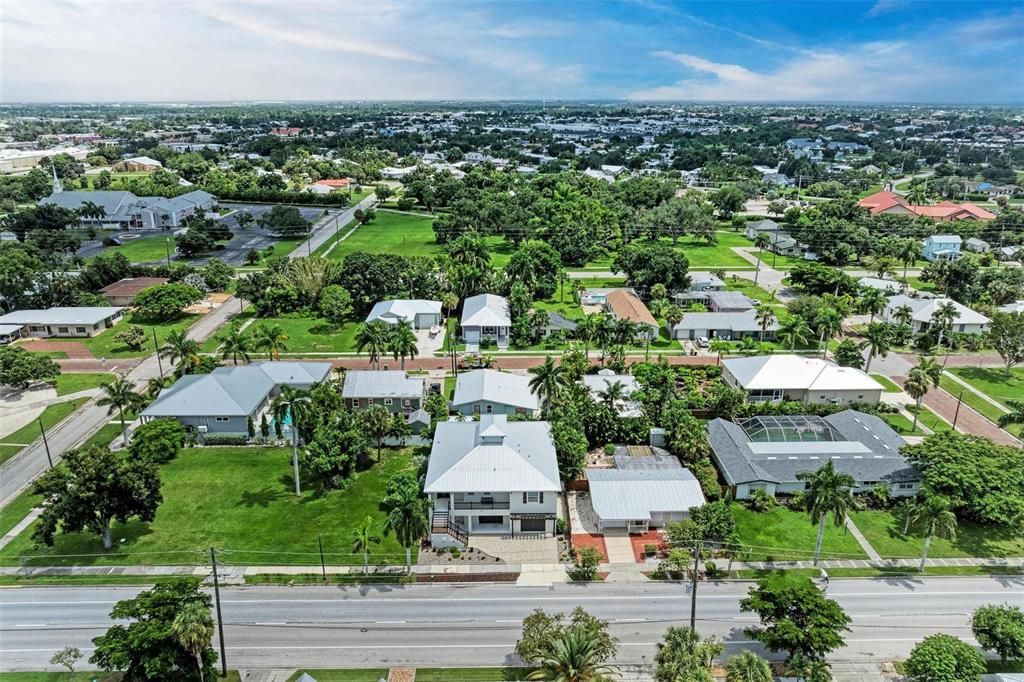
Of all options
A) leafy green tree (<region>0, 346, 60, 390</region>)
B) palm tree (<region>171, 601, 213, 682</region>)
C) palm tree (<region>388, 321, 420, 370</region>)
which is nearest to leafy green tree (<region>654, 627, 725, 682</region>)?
palm tree (<region>171, 601, 213, 682</region>)

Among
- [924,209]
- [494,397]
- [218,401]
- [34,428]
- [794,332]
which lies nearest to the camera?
[218,401]

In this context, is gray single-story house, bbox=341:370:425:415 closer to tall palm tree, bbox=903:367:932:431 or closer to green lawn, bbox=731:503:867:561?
green lawn, bbox=731:503:867:561

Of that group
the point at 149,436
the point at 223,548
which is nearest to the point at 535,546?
the point at 223,548

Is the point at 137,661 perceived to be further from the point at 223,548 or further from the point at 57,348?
the point at 57,348

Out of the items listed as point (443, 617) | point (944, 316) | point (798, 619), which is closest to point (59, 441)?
point (443, 617)

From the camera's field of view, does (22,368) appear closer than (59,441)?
No

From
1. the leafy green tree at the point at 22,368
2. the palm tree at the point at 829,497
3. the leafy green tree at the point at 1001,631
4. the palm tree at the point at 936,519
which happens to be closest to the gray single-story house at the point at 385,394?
the leafy green tree at the point at 22,368

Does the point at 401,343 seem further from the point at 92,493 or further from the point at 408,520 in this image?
the point at 92,493

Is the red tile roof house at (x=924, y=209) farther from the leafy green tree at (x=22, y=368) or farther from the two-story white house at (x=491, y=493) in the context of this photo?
the leafy green tree at (x=22, y=368)
